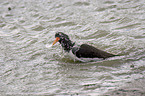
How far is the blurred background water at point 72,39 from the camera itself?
5.91m

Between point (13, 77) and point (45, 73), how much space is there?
1.04 metres

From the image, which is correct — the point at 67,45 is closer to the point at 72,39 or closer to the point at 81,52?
the point at 81,52

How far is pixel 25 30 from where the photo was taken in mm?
10016

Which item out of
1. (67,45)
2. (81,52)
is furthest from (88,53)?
(67,45)

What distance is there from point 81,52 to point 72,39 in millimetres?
2057

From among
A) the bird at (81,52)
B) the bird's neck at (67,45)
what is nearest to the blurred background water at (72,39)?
the bird at (81,52)

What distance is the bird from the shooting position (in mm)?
6952

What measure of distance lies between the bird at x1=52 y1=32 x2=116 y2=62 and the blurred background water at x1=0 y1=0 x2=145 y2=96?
227 millimetres

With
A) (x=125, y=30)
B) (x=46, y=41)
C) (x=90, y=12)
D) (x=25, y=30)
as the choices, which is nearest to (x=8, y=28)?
(x=25, y=30)

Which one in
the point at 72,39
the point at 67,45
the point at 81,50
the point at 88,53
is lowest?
the point at 88,53

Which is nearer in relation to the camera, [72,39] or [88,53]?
[88,53]

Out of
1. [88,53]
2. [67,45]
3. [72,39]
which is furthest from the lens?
[72,39]

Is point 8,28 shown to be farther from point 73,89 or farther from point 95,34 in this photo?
point 73,89

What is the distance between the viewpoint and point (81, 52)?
6969 mm
